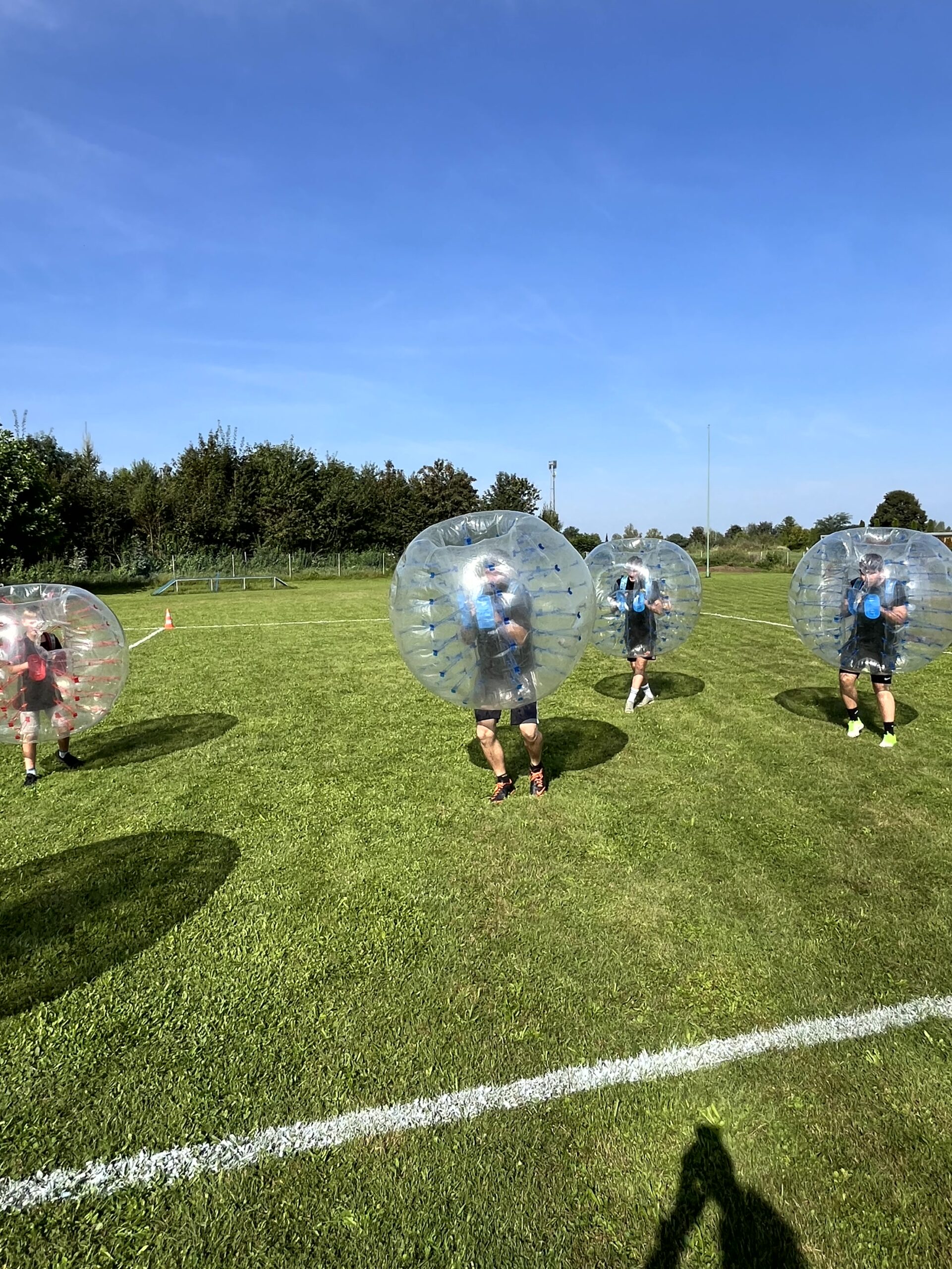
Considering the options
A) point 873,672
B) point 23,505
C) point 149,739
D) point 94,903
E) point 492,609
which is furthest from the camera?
point 23,505

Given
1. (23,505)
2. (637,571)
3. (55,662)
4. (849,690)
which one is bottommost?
(849,690)

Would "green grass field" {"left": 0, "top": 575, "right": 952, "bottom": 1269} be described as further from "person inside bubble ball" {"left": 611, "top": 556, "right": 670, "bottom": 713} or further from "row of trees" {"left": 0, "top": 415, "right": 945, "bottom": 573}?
"row of trees" {"left": 0, "top": 415, "right": 945, "bottom": 573}

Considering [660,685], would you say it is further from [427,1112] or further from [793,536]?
[793,536]

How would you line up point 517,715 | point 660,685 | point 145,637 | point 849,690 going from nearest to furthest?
point 517,715
point 849,690
point 660,685
point 145,637

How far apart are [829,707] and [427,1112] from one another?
25.7 ft

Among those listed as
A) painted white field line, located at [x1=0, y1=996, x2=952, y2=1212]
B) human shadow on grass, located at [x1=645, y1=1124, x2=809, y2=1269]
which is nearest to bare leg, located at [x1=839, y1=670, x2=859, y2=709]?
painted white field line, located at [x1=0, y1=996, x2=952, y2=1212]

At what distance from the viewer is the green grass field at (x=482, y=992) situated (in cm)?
230

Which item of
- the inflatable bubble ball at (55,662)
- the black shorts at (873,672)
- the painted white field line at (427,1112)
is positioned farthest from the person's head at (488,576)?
the black shorts at (873,672)

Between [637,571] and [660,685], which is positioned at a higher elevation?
[637,571]

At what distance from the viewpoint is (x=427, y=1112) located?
2695 millimetres

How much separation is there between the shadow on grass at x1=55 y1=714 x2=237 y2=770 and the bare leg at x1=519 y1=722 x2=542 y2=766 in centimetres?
407

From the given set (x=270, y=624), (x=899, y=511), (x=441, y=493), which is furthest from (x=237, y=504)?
(x=899, y=511)

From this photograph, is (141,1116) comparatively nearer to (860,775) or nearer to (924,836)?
(924,836)

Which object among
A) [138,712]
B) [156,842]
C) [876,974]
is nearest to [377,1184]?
[876,974]
